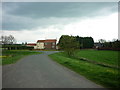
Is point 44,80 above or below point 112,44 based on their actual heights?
below

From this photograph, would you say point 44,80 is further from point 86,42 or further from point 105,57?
point 86,42

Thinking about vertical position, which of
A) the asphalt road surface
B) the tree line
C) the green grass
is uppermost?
the tree line

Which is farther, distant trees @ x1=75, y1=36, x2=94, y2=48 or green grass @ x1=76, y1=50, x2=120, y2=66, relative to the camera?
distant trees @ x1=75, y1=36, x2=94, y2=48

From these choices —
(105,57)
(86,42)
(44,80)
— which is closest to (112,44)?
(86,42)

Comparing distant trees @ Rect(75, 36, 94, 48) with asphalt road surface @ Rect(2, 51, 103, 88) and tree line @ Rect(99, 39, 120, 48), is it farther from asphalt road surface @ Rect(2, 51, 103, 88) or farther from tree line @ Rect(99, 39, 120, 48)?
asphalt road surface @ Rect(2, 51, 103, 88)

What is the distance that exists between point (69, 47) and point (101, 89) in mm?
16507

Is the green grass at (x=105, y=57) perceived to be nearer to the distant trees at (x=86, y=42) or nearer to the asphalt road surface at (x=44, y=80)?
the asphalt road surface at (x=44, y=80)

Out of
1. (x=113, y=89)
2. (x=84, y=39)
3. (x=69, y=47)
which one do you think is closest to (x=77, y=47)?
(x=69, y=47)

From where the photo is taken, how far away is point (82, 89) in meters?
5.94

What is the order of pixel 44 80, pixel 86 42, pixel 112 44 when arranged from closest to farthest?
1. pixel 44 80
2. pixel 112 44
3. pixel 86 42

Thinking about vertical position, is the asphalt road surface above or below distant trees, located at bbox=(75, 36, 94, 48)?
below

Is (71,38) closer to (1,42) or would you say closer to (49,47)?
(1,42)

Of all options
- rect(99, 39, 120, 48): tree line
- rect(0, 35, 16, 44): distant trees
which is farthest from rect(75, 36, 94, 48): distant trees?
rect(0, 35, 16, 44): distant trees

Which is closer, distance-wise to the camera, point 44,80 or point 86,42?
point 44,80
